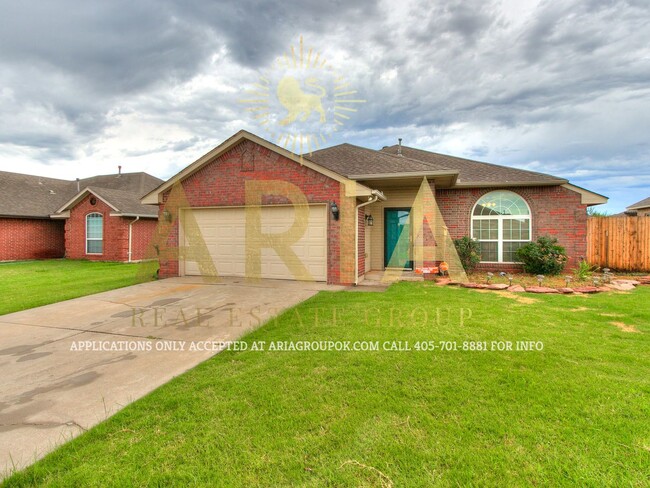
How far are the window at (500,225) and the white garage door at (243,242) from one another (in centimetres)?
588

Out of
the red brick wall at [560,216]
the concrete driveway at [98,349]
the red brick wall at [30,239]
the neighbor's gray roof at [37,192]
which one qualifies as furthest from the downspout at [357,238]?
the red brick wall at [30,239]

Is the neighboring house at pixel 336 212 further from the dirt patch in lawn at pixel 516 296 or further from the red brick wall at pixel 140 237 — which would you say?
the red brick wall at pixel 140 237

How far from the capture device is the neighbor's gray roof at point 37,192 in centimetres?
1672

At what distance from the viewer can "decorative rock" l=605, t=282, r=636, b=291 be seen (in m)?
7.69

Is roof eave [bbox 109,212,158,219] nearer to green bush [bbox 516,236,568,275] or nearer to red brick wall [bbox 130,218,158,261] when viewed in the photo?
red brick wall [bbox 130,218,158,261]

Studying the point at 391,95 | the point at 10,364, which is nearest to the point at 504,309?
the point at 10,364


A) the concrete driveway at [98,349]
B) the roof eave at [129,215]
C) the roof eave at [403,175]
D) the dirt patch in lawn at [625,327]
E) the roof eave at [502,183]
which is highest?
the roof eave at [502,183]

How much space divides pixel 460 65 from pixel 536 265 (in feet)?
24.0

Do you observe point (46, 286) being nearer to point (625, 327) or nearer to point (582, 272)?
point (625, 327)

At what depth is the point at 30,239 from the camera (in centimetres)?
1714

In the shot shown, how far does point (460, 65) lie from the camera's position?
11.0m

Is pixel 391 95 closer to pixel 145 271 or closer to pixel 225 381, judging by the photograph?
pixel 145 271

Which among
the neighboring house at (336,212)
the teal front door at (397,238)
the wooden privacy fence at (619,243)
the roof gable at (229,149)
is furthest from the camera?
the teal front door at (397,238)

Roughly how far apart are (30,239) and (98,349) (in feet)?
60.8
